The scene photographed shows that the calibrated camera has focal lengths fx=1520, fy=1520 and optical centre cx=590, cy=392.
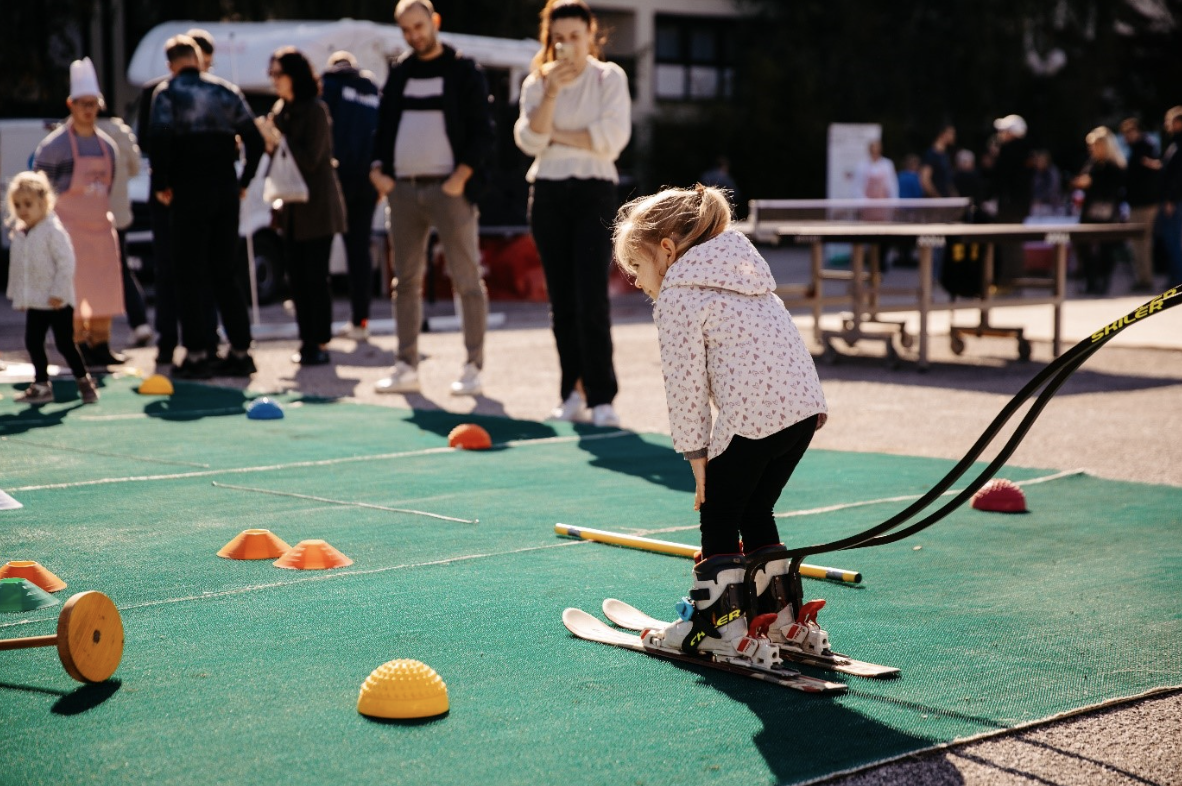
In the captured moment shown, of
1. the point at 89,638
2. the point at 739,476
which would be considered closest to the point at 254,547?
the point at 89,638

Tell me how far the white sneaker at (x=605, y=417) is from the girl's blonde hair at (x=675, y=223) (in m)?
4.54

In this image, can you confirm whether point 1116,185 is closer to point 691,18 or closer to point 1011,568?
point 1011,568

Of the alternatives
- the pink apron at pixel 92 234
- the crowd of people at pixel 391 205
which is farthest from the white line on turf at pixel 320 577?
the pink apron at pixel 92 234

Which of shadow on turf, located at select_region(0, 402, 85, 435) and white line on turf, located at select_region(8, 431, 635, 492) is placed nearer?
white line on turf, located at select_region(8, 431, 635, 492)

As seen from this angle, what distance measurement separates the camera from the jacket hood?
4.10m

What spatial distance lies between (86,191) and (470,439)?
471 centimetres

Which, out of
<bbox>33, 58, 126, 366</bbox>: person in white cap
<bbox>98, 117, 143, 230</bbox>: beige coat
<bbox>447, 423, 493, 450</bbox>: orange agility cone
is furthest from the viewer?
<bbox>98, 117, 143, 230</bbox>: beige coat

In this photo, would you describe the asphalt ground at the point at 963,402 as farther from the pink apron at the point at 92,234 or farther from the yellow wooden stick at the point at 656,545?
the yellow wooden stick at the point at 656,545

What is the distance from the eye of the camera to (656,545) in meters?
5.52

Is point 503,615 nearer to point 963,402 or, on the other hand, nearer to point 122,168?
point 963,402

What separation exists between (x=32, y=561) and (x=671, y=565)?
2.17m

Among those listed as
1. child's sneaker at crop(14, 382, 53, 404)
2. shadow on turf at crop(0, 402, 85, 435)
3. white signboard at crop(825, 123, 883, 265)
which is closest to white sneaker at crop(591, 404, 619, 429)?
shadow on turf at crop(0, 402, 85, 435)

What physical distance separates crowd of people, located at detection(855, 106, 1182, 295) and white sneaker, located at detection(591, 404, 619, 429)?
770cm

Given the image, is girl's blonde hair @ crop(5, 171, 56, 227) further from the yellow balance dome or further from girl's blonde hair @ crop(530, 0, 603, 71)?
the yellow balance dome
